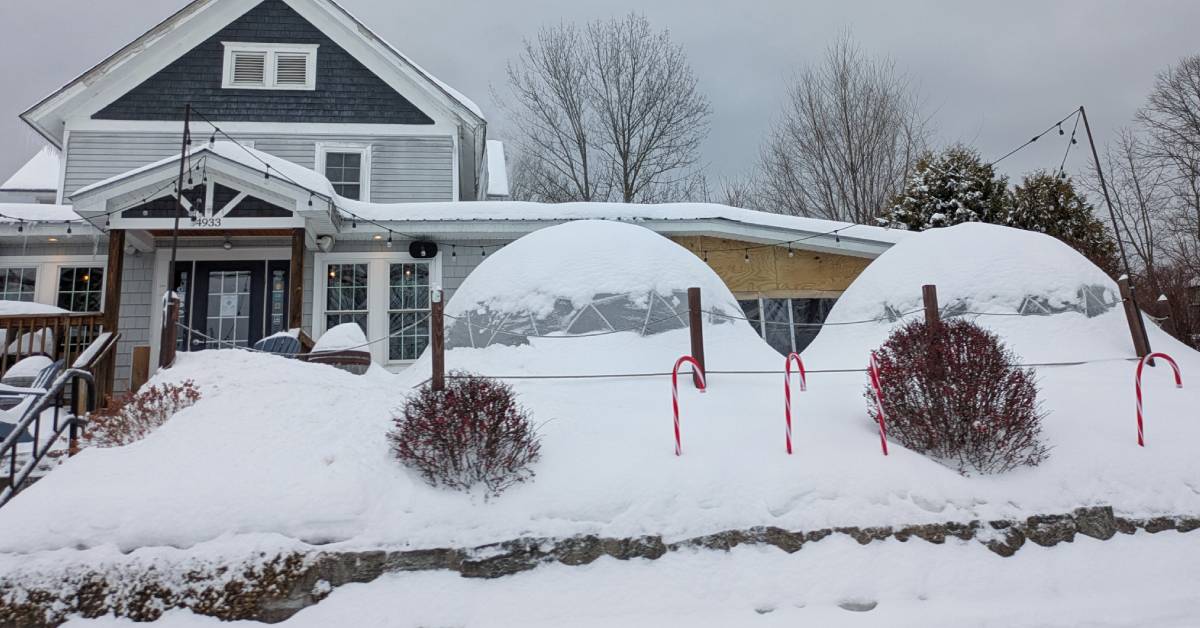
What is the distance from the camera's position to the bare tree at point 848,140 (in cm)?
2170

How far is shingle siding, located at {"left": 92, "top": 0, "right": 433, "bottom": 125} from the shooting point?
1235 cm

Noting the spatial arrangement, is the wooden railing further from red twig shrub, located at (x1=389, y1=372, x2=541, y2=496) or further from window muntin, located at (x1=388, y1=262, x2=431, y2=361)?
red twig shrub, located at (x1=389, y1=372, x2=541, y2=496)

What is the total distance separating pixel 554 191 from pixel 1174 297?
55.3ft

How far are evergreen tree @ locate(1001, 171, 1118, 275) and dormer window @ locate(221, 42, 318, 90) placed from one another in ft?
49.9

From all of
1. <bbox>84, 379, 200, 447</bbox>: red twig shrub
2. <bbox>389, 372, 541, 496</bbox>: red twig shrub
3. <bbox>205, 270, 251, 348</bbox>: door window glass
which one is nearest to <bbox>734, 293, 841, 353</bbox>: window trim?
<bbox>389, 372, 541, 496</bbox>: red twig shrub

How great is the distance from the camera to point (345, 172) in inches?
501

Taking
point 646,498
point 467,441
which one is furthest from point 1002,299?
point 467,441

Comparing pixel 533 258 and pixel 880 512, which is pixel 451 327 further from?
pixel 880 512

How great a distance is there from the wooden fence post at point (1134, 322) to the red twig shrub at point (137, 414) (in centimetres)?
1055

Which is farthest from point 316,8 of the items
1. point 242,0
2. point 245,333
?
point 245,333

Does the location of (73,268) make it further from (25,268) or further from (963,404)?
(963,404)

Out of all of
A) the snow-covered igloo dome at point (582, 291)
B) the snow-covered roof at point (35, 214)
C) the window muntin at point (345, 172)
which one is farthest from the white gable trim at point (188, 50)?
the snow-covered igloo dome at point (582, 291)

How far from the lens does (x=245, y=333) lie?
35.7 feet

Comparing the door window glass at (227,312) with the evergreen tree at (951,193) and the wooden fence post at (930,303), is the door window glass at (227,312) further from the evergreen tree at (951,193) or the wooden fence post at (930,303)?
the evergreen tree at (951,193)
